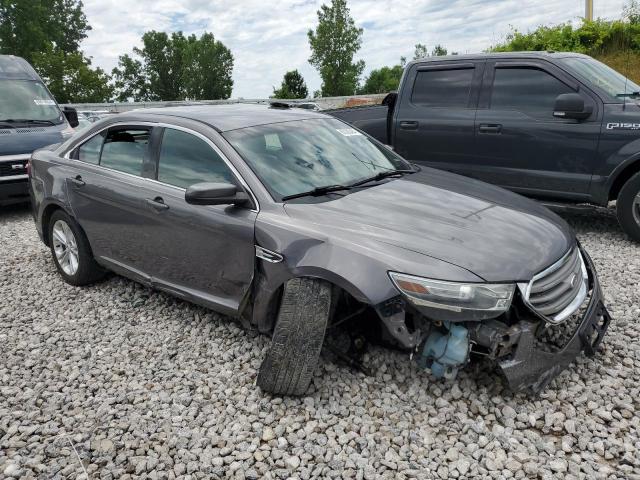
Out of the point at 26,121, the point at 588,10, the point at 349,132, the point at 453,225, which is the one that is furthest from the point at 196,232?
the point at 588,10

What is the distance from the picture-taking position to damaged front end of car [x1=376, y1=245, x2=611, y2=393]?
2.73 m

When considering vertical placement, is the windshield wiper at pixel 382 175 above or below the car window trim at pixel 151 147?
below

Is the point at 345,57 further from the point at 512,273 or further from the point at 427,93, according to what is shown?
the point at 512,273

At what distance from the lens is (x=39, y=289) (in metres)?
4.95

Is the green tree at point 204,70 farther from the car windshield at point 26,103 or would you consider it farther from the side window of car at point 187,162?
the side window of car at point 187,162

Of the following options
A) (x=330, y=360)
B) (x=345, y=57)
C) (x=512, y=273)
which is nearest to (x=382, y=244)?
(x=512, y=273)

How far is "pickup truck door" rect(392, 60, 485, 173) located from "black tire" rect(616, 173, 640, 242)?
1634mm

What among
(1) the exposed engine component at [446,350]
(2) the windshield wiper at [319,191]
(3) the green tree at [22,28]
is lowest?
(1) the exposed engine component at [446,350]

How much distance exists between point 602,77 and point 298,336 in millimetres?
→ 4800

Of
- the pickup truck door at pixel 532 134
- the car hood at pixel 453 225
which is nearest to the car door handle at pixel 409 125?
the pickup truck door at pixel 532 134

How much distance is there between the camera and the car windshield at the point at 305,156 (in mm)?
3500

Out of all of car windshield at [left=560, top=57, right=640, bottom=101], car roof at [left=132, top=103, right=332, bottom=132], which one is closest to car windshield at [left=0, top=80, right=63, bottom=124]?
car roof at [left=132, top=103, right=332, bottom=132]

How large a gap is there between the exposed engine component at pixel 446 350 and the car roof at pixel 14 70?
8.53m

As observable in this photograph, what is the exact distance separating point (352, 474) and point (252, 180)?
5.92 ft
